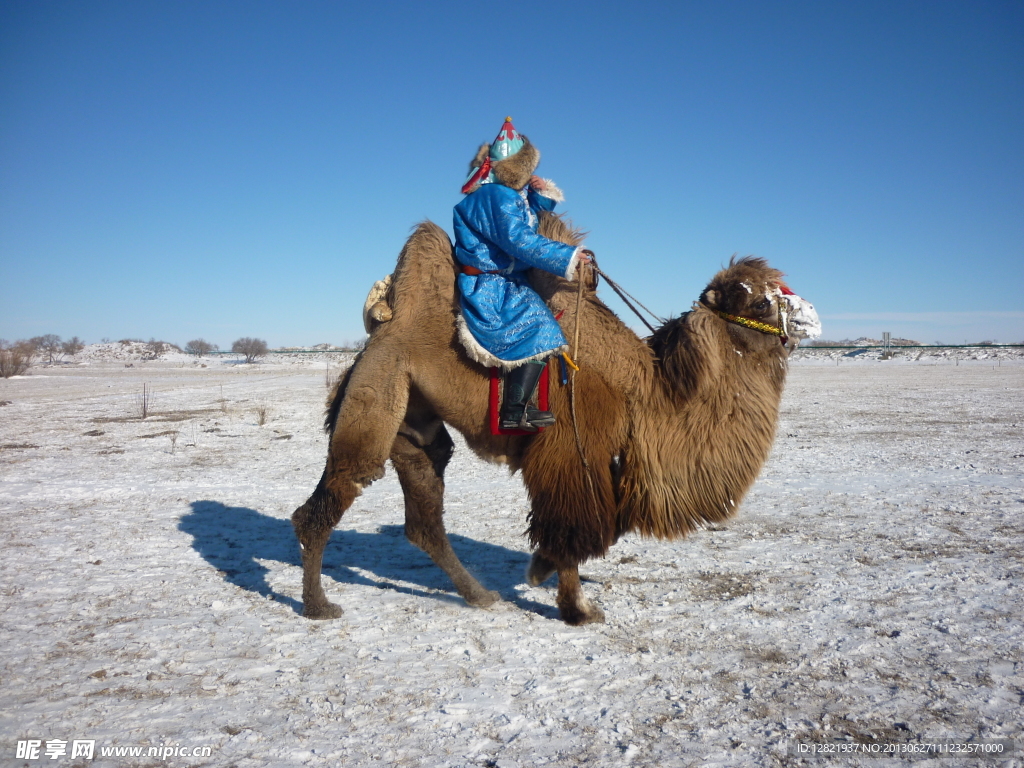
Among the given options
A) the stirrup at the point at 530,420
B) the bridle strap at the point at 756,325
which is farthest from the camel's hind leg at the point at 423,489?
the bridle strap at the point at 756,325

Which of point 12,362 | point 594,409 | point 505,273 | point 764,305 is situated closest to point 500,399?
point 594,409

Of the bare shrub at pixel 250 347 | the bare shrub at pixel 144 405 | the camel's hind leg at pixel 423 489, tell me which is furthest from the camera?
the bare shrub at pixel 250 347

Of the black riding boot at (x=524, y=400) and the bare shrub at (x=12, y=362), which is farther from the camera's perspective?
the bare shrub at (x=12, y=362)

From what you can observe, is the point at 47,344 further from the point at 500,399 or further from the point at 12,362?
the point at 500,399

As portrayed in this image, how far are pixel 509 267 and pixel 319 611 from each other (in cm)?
247

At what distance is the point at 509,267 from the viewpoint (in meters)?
4.20

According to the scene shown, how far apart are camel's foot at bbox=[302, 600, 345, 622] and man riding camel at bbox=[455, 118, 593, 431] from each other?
5.33 feet

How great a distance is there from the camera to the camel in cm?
385

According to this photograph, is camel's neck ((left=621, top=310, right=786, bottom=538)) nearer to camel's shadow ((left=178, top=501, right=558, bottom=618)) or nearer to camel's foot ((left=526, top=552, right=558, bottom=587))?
camel's foot ((left=526, top=552, right=558, bottom=587))

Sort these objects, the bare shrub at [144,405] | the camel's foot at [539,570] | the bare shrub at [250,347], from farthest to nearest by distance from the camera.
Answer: the bare shrub at [250,347]
the bare shrub at [144,405]
the camel's foot at [539,570]

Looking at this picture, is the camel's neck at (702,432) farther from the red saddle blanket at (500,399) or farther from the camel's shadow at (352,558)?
the camel's shadow at (352,558)

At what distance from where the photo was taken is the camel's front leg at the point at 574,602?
13.2 feet

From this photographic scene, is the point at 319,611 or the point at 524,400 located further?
the point at 319,611

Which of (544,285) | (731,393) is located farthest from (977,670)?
(544,285)
